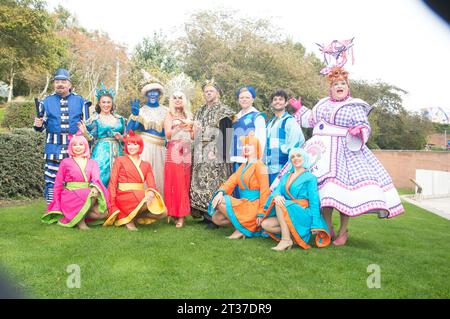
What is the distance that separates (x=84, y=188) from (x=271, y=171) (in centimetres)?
241

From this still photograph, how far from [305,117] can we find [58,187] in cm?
329

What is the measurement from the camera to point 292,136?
5.57 metres

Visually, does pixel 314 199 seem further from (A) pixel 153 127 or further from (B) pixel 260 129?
(A) pixel 153 127

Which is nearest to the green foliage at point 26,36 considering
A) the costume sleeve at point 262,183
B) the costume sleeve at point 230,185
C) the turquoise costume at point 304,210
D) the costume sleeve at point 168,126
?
the costume sleeve at point 168,126

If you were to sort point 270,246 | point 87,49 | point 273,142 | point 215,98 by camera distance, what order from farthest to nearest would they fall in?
1. point 87,49
2. point 215,98
3. point 273,142
4. point 270,246

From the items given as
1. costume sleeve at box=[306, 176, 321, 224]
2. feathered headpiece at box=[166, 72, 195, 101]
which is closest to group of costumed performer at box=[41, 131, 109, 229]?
feathered headpiece at box=[166, 72, 195, 101]

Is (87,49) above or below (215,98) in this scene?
above

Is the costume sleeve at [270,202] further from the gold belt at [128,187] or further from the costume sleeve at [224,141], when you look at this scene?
the gold belt at [128,187]

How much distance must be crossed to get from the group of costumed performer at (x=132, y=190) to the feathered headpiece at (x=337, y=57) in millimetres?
2556

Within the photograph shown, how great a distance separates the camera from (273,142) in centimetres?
566

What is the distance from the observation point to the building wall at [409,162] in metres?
19.7
